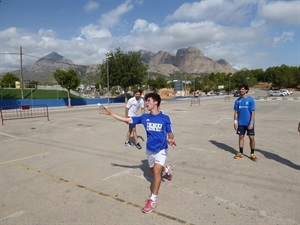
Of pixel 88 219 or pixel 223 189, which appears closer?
pixel 88 219

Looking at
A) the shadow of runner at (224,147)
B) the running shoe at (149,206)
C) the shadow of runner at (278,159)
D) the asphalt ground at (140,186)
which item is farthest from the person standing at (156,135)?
the shadow of runner at (224,147)

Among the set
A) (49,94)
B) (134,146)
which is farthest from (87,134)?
(49,94)

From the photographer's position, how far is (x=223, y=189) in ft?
15.1

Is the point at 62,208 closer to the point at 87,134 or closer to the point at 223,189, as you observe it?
the point at 223,189

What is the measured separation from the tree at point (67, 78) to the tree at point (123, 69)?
8.25 meters

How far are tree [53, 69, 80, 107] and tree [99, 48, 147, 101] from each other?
27.1 ft

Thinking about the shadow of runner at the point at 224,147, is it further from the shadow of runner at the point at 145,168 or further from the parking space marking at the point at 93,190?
the parking space marking at the point at 93,190

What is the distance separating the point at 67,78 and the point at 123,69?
37.7 ft

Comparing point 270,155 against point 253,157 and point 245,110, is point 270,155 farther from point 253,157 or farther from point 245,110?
point 245,110

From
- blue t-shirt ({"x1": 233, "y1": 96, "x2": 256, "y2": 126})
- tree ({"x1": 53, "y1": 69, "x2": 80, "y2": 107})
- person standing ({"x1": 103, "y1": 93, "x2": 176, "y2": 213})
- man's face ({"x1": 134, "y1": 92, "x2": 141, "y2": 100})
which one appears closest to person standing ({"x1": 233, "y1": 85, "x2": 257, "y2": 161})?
blue t-shirt ({"x1": 233, "y1": 96, "x2": 256, "y2": 126})

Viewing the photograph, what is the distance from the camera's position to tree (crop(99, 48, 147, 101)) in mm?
44031

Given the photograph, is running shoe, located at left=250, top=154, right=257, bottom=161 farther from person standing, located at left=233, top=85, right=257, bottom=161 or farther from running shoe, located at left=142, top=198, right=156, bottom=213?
running shoe, located at left=142, top=198, right=156, bottom=213

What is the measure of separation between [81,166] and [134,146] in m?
2.35

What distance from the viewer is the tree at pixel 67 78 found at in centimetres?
3434
